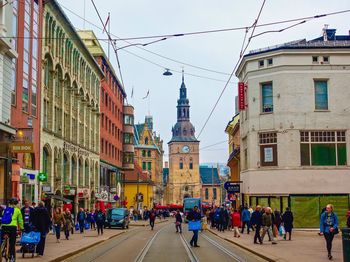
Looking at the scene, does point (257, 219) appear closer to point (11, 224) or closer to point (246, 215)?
point (246, 215)

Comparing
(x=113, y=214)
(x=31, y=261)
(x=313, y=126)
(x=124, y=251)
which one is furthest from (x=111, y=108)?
(x=31, y=261)

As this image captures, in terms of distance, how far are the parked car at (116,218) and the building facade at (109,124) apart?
38.4 feet

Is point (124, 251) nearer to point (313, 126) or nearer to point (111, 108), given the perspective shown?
point (313, 126)

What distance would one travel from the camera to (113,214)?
48094 mm

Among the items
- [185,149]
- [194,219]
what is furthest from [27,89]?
[185,149]

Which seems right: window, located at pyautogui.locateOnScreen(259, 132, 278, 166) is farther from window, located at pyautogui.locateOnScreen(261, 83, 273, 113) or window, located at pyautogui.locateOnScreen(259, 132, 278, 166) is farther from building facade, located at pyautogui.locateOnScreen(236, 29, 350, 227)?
window, located at pyautogui.locateOnScreen(261, 83, 273, 113)

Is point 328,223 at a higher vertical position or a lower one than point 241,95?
lower

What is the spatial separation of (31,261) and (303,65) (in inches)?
966

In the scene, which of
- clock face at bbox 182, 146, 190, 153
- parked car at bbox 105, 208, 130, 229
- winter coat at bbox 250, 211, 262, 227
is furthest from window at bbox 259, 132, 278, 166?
clock face at bbox 182, 146, 190, 153

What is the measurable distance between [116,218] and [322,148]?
18694 mm

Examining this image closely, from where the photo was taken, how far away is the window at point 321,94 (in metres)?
37.0

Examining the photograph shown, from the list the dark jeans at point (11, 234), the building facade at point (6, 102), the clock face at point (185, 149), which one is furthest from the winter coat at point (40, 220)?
the clock face at point (185, 149)

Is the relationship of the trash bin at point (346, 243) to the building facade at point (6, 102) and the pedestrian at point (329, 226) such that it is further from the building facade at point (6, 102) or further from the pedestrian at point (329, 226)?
the building facade at point (6, 102)

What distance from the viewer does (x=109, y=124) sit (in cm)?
7312
